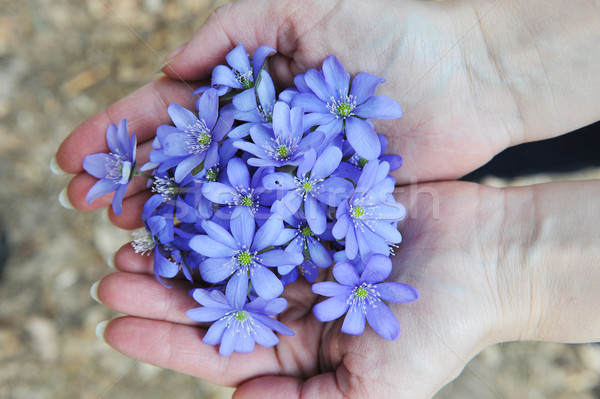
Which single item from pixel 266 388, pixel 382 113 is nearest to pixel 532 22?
pixel 382 113

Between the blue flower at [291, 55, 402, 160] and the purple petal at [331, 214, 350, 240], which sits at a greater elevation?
the blue flower at [291, 55, 402, 160]

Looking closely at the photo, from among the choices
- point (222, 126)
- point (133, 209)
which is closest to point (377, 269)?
point (222, 126)

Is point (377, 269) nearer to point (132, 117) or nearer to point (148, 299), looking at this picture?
point (148, 299)

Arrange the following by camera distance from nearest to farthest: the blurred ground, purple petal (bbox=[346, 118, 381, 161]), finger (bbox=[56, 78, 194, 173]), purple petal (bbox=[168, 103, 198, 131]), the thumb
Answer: purple petal (bbox=[346, 118, 381, 161]) → purple petal (bbox=[168, 103, 198, 131]) → the thumb → finger (bbox=[56, 78, 194, 173]) → the blurred ground

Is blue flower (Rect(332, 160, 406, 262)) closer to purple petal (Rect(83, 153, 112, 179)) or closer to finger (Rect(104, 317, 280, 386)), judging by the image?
finger (Rect(104, 317, 280, 386))

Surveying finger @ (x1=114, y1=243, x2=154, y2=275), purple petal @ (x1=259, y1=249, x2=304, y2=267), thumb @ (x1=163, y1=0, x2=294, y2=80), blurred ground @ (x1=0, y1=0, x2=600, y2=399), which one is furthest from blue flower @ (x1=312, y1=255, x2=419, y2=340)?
blurred ground @ (x1=0, y1=0, x2=600, y2=399)

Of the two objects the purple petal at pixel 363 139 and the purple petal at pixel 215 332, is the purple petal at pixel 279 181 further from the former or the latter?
the purple petal at pixel 215 332

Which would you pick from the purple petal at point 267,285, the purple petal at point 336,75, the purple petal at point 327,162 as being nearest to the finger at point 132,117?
the purple petal at point 336,75

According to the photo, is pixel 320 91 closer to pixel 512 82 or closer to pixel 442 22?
pixel 442 22
